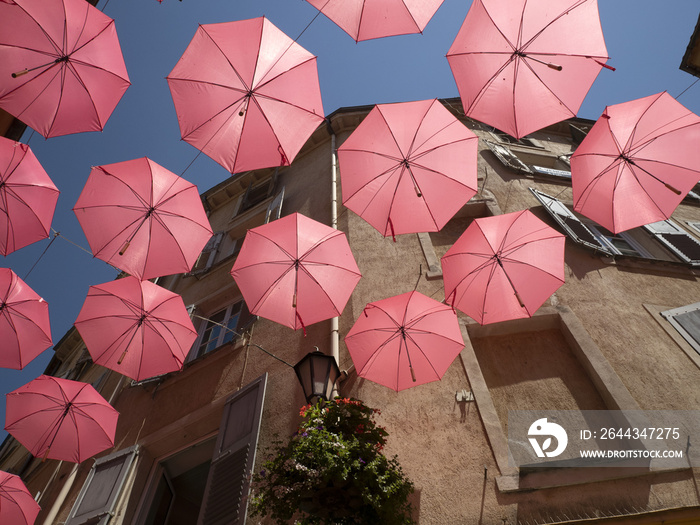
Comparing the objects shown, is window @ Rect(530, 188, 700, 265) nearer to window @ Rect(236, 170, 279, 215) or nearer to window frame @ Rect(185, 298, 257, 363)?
window frame @ Rect(185, 298, 257, 363)

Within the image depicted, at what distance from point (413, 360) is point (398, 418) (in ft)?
2.49

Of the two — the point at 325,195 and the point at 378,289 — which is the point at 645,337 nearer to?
the point at 378,289

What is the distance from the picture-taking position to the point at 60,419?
7867 mm

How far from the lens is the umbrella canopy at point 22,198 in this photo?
6648mm

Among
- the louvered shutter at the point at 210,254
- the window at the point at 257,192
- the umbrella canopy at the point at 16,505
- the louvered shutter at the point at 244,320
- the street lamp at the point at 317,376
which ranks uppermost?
the window at the point at 257,192

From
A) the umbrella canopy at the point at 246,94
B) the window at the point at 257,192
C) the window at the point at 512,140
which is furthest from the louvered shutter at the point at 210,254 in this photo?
the window at the point at 512,140

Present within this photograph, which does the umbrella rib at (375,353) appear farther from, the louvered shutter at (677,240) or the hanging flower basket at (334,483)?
the louvered shutter at (677,240)

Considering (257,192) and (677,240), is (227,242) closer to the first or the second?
(257,192)

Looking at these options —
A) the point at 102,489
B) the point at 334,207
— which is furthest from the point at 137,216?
the point at 102,489

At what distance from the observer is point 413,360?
6.35 metres

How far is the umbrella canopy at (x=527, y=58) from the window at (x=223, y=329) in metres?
5.34

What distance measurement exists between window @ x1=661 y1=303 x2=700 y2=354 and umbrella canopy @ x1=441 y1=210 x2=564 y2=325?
6.62ft

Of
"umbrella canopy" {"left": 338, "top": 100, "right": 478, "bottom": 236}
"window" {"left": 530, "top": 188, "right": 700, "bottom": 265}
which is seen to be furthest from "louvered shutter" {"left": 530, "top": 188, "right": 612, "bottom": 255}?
"umbrella canopy" {"left": 338, "top": 100, "right": 478, "bottom": 236}

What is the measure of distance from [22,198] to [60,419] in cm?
363
